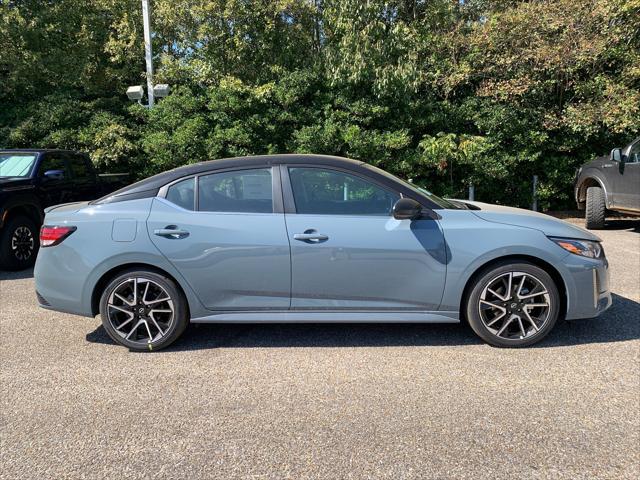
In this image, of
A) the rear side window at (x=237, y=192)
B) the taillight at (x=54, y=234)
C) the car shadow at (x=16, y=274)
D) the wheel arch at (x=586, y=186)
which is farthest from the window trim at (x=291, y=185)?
the wheel arch at (x=586, y=186)

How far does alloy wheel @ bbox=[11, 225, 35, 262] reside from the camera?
6.86 meters

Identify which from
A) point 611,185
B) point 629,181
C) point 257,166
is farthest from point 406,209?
point 611,185

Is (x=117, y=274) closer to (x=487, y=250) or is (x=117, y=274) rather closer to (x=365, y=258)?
(x=365, y=258)

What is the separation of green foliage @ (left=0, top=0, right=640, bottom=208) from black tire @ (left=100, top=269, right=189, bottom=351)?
6849 millimetres

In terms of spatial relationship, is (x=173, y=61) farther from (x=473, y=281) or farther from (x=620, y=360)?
(x=620, y=360)

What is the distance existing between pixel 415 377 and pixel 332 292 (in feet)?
2.96

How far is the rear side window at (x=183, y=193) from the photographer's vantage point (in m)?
3.96

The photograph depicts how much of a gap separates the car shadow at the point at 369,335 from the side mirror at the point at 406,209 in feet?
3.54

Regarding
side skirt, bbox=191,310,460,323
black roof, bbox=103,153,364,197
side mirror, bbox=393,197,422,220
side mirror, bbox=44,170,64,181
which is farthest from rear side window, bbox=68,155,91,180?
side mirror, bbox=393,197,422,220

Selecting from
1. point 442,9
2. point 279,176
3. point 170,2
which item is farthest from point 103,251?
point 442,9

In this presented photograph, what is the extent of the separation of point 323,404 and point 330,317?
907 millimetres

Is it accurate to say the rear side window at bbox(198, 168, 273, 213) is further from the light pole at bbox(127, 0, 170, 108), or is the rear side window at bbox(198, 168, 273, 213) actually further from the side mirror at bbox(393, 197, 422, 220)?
the light pole at bbox(127, 0, 170, 108)

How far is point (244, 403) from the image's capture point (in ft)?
10.2

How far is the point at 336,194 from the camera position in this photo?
3971 millimetres
